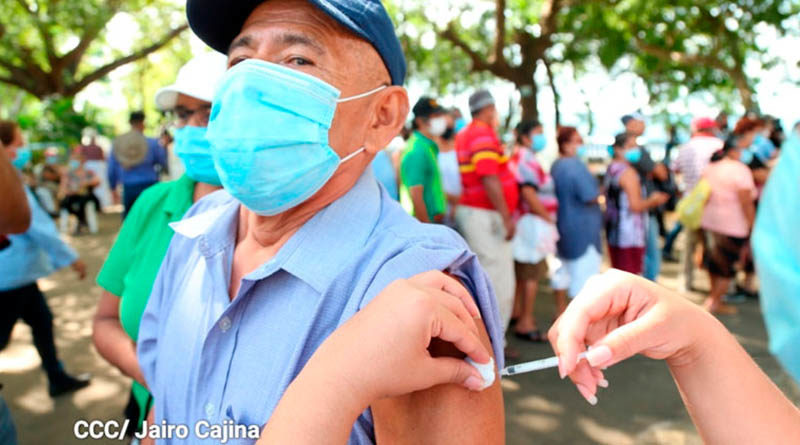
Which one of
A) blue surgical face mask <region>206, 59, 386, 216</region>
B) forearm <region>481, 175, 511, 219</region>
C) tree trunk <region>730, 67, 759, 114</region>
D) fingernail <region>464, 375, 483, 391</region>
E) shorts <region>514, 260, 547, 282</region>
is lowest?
shorts <region>514, 260, 547, 282</region>

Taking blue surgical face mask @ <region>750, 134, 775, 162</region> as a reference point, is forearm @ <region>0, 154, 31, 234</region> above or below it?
above

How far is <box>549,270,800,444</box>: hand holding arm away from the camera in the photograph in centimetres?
84

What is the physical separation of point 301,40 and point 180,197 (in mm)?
920

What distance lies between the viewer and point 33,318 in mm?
3604

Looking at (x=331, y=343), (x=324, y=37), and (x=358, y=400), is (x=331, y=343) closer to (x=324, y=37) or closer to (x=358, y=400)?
(x=358, y=400)

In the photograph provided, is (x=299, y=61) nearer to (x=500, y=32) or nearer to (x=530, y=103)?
(x=500, y=32)

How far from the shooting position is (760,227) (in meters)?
1.01

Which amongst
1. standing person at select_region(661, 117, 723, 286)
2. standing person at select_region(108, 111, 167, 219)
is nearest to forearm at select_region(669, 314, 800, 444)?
standing person at select_region(661, 117, 723, 286)

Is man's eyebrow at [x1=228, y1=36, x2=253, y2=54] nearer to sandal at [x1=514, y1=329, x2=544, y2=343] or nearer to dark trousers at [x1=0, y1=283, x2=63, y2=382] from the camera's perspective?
dark trousers at [x1=0, y1=283, x2=63, y2=382]

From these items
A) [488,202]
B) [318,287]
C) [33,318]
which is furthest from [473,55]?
[318,287]

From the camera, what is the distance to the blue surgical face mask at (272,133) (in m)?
1.20

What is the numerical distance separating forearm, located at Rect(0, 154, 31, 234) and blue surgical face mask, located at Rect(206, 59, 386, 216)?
0.67 meters

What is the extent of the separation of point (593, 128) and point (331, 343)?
3178cm

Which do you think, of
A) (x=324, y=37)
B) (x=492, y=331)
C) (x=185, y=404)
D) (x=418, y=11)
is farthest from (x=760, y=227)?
(x=418, y=11)
